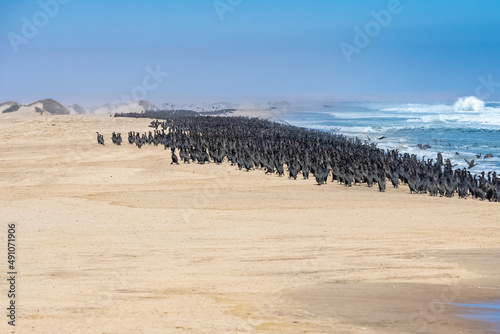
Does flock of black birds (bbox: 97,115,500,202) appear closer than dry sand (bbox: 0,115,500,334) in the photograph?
No

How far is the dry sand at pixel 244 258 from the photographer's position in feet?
22.9

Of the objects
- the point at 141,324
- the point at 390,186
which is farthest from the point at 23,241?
the point at 390,186

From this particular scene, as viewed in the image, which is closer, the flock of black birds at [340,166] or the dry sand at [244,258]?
the dry sand at [244,258]

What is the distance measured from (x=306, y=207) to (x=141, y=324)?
27.0 ft

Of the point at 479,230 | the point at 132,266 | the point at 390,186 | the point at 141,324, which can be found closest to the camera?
the point at 141,324

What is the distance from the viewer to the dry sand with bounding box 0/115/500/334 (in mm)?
6969

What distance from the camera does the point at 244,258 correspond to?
9.63 meters

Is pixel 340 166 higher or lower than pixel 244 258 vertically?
higher

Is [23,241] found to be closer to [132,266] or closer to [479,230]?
[132,266]

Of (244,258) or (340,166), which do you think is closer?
(244,258)

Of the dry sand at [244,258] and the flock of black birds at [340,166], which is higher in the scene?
the flock of black birds at [340,166]

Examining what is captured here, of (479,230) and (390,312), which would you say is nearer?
(390,312)

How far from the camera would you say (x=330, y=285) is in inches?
326

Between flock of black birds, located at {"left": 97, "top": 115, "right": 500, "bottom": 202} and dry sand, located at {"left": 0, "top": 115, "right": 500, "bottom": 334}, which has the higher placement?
flock of black birds, located at {"left": 97, "top": 115, "right": 500, "bottom": 202}
